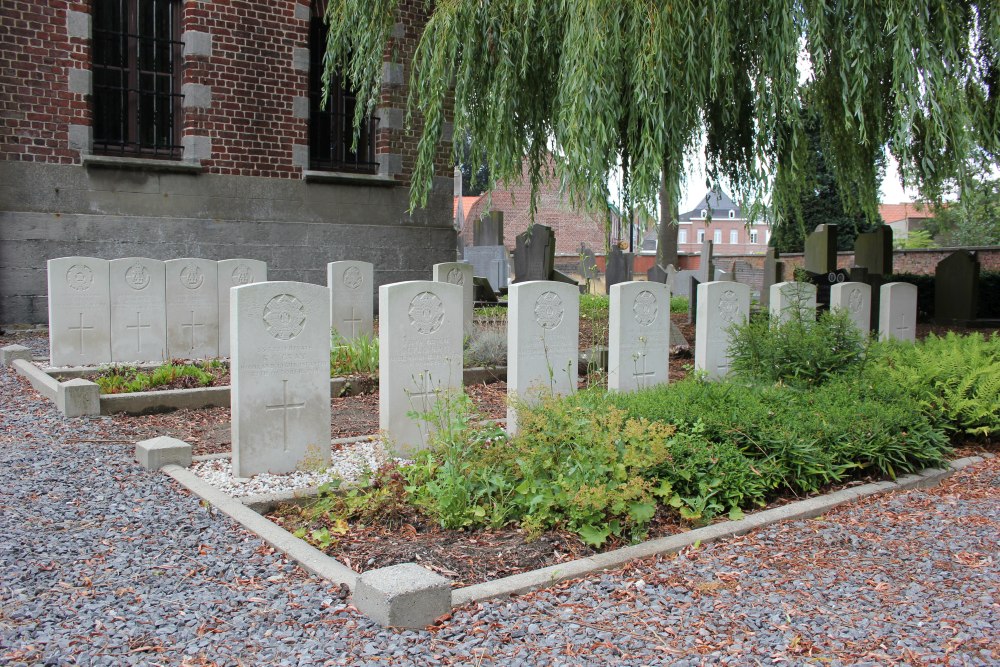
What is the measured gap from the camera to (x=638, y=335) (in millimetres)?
7367

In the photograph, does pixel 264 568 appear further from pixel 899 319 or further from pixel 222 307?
pixel 899 319

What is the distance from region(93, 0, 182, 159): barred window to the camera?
12531 mm

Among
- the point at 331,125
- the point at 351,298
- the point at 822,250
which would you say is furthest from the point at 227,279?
the point at 822,250

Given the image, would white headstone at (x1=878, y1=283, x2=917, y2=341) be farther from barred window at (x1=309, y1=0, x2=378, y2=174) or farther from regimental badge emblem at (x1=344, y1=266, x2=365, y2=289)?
barred window at (x1=309, y1=0, x2=378, y2=174)

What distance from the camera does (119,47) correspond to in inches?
498

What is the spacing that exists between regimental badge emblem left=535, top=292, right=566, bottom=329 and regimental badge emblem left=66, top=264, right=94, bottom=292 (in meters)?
5.11

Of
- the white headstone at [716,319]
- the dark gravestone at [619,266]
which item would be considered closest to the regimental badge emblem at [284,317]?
the white headstone at [716,319]

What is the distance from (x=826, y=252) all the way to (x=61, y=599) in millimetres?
13386

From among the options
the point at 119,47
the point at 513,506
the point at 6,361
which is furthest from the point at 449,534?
the point at 119,47

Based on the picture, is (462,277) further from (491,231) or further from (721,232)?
(721,232)

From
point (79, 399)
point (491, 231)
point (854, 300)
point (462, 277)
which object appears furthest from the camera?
point (491, 231)

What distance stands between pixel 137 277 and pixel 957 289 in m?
13.6

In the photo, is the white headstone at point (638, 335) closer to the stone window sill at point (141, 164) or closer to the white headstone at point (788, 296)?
the white headstone at point (788, 296)

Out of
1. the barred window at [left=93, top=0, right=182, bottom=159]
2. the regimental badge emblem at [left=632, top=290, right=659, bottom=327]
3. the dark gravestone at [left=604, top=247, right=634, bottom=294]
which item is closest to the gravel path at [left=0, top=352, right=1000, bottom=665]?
the regimental badge emblem at [left=632, top=290, right=659, bottom=327]
